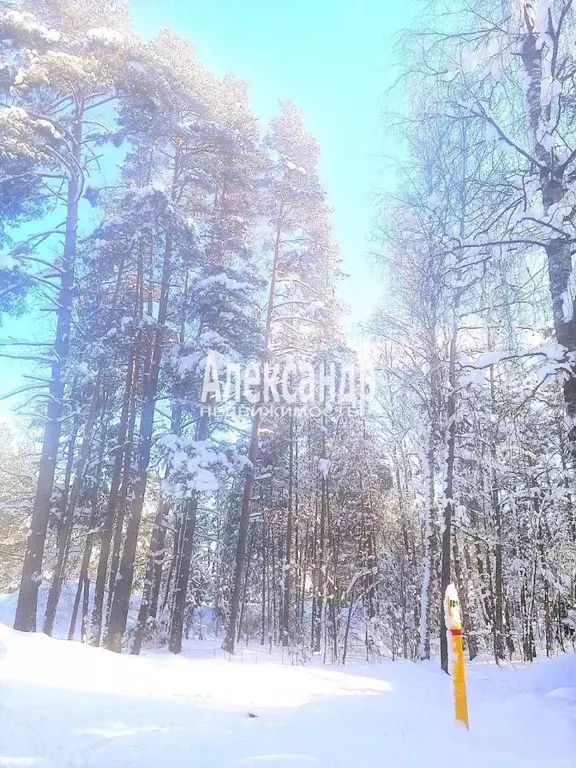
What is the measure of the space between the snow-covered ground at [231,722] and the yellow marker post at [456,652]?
15 cm

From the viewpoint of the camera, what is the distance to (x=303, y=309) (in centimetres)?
1714

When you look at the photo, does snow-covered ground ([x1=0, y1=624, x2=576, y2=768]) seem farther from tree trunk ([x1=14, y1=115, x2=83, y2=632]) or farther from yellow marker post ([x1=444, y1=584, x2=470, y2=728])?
tree trunk ([x1=14, y1=115, x2=83, y2=632])

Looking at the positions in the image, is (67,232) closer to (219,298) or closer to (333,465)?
(219,298)

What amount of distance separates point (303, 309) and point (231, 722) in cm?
1422

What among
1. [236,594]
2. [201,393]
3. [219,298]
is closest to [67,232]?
[219,298]

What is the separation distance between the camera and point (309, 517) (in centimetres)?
2211

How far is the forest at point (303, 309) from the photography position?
19.0 ft

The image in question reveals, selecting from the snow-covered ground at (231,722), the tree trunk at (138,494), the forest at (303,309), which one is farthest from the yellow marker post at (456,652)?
the tree trunk at (138,494)

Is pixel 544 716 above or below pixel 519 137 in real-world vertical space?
below

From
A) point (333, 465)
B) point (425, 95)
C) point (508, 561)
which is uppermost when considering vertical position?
point (425, 95)

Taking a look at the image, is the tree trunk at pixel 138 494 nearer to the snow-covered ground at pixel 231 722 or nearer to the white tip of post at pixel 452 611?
the snow-covered ground at pixel 231 722

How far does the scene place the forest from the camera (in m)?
5.80

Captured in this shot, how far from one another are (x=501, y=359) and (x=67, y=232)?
11.1 meters

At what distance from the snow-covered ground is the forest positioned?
2.76 meters
